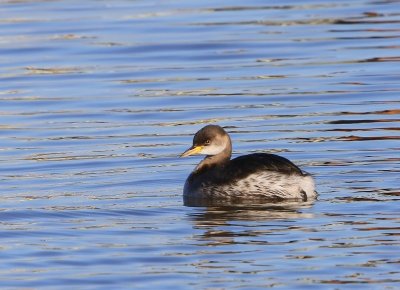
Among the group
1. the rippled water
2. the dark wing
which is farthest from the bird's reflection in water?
the dark wing

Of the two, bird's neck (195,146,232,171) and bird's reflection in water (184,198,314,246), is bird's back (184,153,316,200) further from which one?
bird's neck (195,146,232,171)

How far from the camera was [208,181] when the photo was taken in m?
12.7

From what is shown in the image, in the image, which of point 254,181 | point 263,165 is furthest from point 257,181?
point 263,165

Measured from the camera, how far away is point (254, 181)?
12.5m

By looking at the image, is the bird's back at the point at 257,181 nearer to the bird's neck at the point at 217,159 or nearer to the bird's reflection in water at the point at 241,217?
the bird's reflection in water at the point at 241,217

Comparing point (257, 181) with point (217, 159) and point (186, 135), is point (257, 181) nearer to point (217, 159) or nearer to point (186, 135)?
point (217, 159)

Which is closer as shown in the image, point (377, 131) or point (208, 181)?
→ point (208, 181)

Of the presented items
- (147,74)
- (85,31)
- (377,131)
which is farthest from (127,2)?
(377,131)

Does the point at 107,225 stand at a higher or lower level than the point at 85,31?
lower

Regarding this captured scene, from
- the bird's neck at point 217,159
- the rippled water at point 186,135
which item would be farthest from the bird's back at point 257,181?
the bird's neck at point 217,159

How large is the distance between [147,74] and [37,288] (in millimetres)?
9957

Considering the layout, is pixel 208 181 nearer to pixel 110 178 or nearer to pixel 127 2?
pixel 110 178

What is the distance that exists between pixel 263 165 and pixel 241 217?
824 millimetres

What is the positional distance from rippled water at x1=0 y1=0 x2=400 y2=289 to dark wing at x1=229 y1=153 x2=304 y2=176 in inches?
13.8
